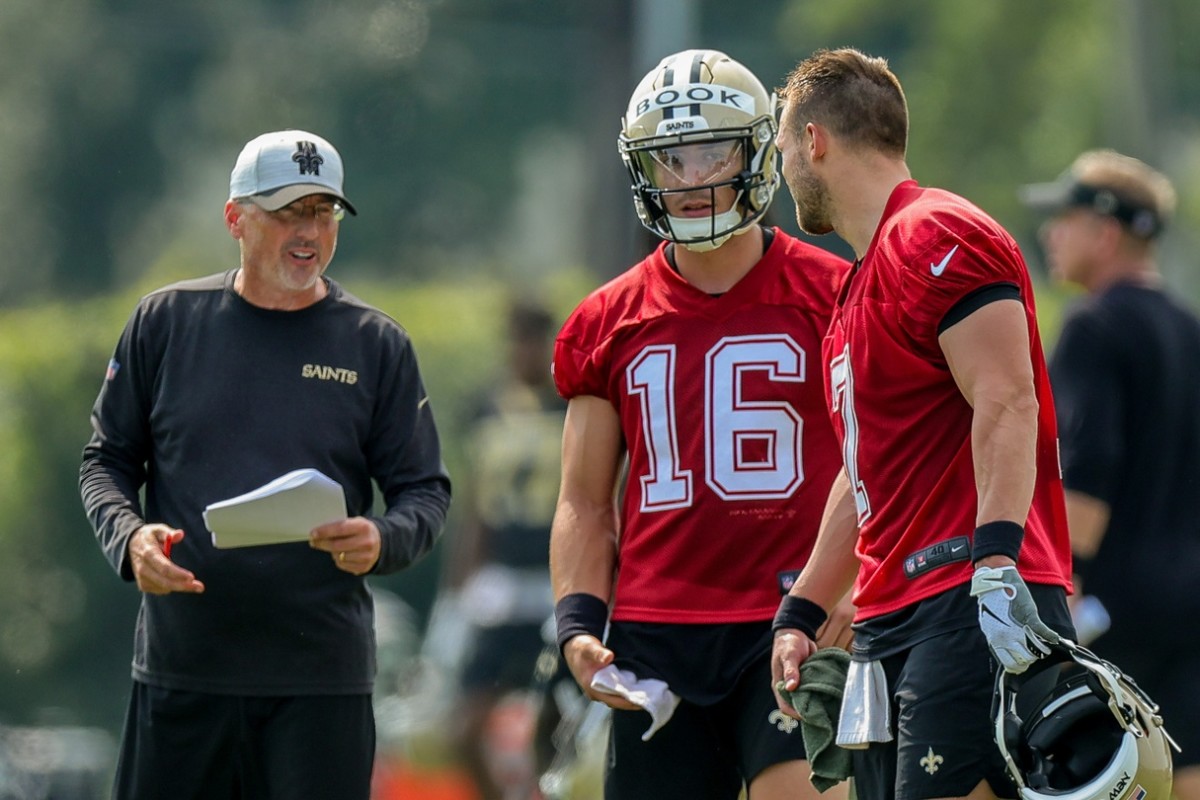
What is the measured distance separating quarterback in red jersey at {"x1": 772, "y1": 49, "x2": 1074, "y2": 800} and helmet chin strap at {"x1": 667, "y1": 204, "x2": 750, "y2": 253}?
0.44 m

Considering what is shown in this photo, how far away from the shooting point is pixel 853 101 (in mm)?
4785

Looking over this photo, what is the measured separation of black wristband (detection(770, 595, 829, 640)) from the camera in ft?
16.1

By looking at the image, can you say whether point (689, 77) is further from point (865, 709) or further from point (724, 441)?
point (865, 709)

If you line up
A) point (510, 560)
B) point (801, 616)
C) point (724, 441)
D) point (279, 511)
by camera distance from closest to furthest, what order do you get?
point (801, 616) < point (279, 511) < point (724, 441) < point (510, 560)

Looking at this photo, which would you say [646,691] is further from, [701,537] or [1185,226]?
[1185,226]

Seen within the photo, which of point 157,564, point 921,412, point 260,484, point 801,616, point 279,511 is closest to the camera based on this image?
point 921,412

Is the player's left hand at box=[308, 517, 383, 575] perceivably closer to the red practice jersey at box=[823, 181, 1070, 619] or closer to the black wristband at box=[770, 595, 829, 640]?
the black wristband at box=[770, 595, 829, 640]

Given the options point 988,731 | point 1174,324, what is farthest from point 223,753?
point 1174,324

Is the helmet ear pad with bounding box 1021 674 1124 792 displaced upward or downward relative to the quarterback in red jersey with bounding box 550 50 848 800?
downward

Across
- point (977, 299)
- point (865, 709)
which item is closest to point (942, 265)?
point (977, 299)

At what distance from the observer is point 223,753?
5398 mm

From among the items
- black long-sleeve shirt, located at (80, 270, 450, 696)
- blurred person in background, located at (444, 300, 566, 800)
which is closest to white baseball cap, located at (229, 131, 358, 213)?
black long-sleeve shirt, located at (80, 270, 450, 696)

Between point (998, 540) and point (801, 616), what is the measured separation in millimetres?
762

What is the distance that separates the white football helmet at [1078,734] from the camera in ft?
13.8
